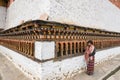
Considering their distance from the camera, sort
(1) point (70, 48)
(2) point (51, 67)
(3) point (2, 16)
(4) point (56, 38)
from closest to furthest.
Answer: (2) point (51, 67) < (4) point (56, 38) < (1) point (70, 48) < (3) point (2, 16)

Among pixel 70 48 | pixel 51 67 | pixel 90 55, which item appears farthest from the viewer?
pixel 90 55

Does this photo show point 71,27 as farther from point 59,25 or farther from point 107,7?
point 107,7

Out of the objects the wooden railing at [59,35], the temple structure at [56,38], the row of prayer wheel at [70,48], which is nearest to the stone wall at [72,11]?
the temple structure at [56,38]

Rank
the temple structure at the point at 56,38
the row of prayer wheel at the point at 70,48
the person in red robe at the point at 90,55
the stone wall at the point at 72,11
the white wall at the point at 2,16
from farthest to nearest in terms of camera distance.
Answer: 1. the white wall at the point at 2,16
2. the person in red robe at the point at 90,55
3. the stone wall at the point at 72,11
4. the row of prayer wheel at the point at 70,48
5. the temple structure at the point at 56,38

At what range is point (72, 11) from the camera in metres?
6.66

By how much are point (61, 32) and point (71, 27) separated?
463mm

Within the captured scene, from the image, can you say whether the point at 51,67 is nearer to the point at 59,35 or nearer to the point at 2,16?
the point at 59,35

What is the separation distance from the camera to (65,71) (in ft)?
17.1

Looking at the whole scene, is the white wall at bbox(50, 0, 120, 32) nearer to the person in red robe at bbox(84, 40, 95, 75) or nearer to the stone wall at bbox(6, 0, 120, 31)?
the stone wall at bbox(6, 0, 120, 31)

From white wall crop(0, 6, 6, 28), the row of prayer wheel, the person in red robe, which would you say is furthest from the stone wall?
white wall crop(0, 6, 6, 28)

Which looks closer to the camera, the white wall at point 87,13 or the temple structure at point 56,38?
the temple structure at point 56,38

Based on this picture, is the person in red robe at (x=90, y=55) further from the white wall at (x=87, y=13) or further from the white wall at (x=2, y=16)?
the white wall at (x=2, y=16)

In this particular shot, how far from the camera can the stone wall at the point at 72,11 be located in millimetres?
5613

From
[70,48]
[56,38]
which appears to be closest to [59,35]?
[56,38]
